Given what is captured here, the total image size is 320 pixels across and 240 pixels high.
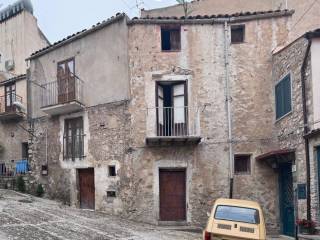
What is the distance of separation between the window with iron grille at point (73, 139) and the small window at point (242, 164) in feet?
22.1

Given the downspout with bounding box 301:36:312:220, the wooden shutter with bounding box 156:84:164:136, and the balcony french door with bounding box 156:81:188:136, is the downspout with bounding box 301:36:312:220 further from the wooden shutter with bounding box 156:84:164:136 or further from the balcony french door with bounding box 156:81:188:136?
the wooden shutter with bounding box 156:84:164:136

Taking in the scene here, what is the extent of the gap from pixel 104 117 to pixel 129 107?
55.7 inches

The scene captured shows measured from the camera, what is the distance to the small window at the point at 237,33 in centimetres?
1761

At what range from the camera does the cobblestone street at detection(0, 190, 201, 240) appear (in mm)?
12586

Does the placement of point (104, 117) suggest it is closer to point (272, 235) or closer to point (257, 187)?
point (257, 187)

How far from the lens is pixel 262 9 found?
22688 millimetres

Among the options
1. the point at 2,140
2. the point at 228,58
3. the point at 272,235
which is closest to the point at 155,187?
the point at 272,235

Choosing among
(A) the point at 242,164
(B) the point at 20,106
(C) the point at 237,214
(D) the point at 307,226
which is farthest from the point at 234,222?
(B) the point at 20,106

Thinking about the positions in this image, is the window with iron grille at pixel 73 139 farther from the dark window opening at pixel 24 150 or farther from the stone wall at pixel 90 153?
the dark window opening at pixel 24 150

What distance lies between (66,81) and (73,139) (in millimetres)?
2655

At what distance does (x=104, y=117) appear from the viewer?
1831cm

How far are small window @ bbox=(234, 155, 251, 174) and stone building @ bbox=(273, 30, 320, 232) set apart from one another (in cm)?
224

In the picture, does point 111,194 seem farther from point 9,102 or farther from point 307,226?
point 9,102

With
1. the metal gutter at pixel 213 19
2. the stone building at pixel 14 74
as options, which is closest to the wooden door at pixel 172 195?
the metal gutter at pixel 213 19
